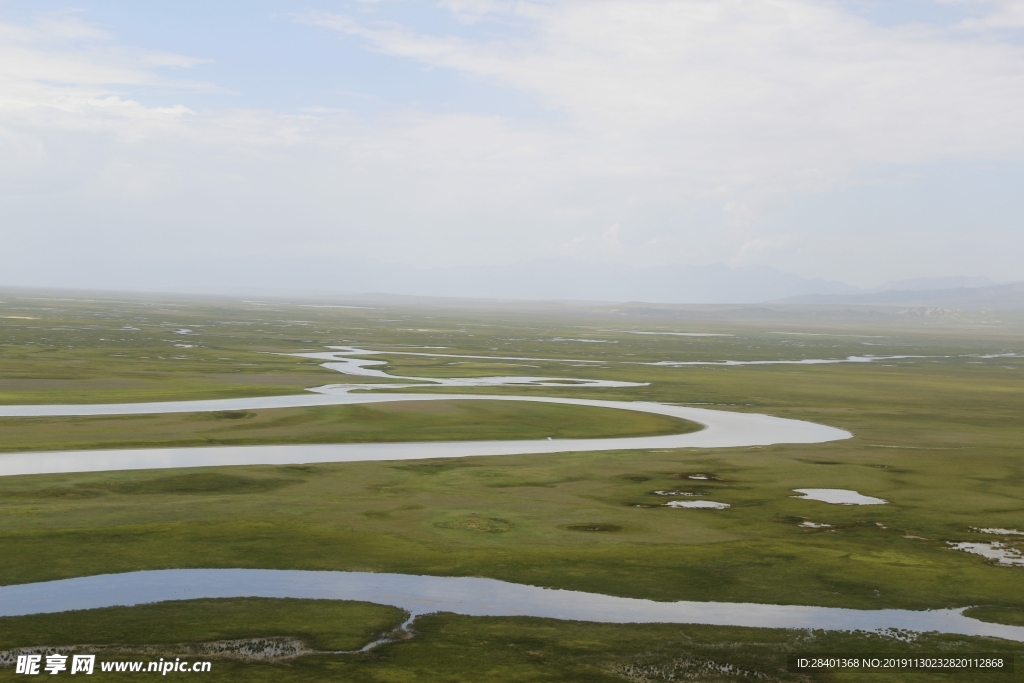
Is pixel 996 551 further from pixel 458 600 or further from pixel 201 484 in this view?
pixel 201 484

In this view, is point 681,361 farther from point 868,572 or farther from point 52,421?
point 868,572

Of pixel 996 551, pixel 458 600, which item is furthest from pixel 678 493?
pixel 458 600

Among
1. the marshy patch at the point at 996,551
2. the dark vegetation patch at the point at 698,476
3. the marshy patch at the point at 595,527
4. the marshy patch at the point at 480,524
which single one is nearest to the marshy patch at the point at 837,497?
the dark vegetation patch at the point at 698,476

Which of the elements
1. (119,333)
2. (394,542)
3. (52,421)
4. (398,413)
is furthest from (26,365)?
(394,542)

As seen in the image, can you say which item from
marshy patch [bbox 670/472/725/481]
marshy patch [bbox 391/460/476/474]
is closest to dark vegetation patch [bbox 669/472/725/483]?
marshy patch [bbox 670/472/725/481]

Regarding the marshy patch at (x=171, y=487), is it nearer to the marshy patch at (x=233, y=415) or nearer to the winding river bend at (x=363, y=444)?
the winding river bend at (x=363, y=444)

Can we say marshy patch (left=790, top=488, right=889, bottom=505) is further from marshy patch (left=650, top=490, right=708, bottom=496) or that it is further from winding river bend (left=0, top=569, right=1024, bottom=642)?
winding river bend (left=0, top=569, right=1024, bottom=642)
